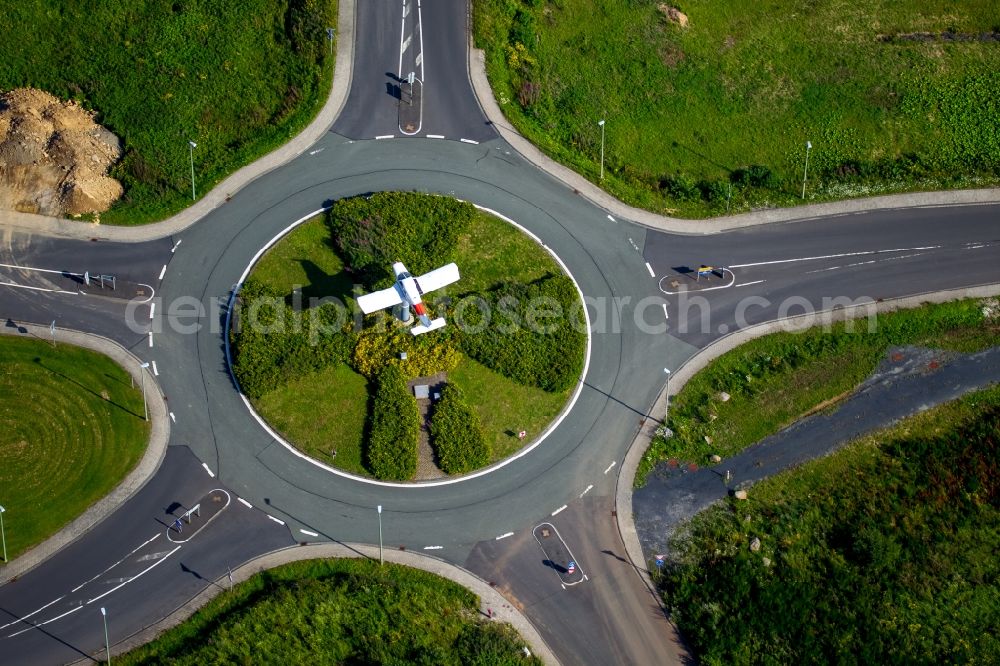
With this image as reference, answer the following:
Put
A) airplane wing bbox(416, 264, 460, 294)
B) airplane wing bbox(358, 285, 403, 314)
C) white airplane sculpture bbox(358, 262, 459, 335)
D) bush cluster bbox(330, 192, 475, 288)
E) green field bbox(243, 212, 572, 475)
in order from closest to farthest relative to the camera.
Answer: airplane wing bbox(358, 285, 403, 314), white airplane sculpture bbox(358, 262, 459, 335), airplane wing bbox(416, 264, 460, 294), green field bbox(243, 212, 572, 475), bush cluster bbox(330, 192, 475, 288)

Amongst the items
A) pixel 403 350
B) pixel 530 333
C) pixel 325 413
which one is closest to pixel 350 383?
pixel 325 413

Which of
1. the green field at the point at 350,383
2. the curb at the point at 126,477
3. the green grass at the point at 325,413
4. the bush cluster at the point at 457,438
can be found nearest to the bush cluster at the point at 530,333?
the green field at the point at 350,383

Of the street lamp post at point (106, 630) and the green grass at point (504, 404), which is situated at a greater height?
the green grass at point (504, 404)

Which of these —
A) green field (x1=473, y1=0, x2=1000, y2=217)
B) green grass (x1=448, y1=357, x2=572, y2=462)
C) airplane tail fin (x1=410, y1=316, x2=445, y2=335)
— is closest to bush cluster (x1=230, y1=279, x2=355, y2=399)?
airplane tail fin (x1=410, y1=316, x2=445, y2=335)

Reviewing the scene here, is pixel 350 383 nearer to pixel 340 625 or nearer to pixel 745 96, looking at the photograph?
pixel 340 625

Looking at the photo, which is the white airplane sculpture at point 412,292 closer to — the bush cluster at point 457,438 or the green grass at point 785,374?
the bush cluster at point 457,438

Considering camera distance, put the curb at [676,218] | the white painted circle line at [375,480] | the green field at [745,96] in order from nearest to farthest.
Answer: the white painted circle line at [375,480], the curb at [676,218], the green field at [745,96]

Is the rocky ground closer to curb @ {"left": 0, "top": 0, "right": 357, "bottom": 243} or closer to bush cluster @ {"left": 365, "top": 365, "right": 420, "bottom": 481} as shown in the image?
curb @ {"left": 0, "top": 0, "right": 357, "bottom": 243}
